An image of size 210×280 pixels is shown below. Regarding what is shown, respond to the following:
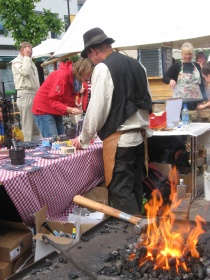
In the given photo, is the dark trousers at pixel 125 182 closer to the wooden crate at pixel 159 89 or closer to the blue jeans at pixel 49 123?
the blue jeans at pixel 49 123

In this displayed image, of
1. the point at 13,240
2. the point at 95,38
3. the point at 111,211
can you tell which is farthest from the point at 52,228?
the point at 95,38

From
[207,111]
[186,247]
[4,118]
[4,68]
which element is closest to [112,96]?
[4,118]

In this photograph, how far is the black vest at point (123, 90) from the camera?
3.71 m

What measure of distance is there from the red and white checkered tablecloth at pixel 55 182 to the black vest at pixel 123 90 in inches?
17.1

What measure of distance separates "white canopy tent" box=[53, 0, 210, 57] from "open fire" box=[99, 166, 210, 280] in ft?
11.3

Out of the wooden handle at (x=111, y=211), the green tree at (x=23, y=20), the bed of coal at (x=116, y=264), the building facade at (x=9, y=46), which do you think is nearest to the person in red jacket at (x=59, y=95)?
the wooden handle at (x=111, y=211)

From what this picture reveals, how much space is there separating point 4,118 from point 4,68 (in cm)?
2253

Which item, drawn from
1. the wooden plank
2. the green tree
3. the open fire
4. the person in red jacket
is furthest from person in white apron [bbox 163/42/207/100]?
the green tree

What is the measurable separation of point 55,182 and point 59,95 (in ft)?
6.00

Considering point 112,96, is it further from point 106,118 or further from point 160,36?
point 160,36

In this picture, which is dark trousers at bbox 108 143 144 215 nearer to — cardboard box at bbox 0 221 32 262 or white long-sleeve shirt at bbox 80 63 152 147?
white long-sleeve shirt at bbox 80 63 152 147

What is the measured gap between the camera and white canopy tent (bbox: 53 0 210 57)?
18.2ft

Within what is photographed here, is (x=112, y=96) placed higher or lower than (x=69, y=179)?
higher

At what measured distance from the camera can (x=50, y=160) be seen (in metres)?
3.83
